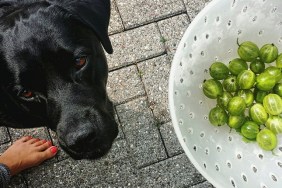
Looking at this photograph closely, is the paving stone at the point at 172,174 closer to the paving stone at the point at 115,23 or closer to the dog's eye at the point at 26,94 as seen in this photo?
the paving stone at the point at 115,23

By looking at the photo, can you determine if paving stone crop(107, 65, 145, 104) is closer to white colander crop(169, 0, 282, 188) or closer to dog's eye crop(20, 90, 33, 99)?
white colander crop(169, 0, 282, 188)

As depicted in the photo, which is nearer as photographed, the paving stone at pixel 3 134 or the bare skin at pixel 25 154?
the bare skin at pixel 25 154

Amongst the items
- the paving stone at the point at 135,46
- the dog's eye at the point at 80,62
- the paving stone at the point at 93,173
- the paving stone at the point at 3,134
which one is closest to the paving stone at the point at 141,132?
the paving stone at the point at 93,173

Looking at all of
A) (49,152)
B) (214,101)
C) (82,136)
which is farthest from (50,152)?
(214,101)

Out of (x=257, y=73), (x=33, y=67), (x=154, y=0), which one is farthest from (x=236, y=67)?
(x=33, y=67)

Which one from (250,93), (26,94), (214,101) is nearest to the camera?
(26,94)

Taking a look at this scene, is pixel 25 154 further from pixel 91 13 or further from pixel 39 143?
pixel 91 13
